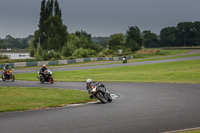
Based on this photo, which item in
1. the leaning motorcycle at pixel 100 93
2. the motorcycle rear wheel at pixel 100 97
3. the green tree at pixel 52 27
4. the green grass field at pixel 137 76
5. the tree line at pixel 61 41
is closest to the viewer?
the motorcycle rear wheel at pixel 100 97

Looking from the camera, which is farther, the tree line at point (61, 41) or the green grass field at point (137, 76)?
the tree line at point (61, 41)

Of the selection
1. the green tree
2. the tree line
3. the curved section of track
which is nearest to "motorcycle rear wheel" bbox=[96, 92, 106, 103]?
the curved section of track

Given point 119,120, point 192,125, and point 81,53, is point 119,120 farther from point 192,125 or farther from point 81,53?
point 81,53

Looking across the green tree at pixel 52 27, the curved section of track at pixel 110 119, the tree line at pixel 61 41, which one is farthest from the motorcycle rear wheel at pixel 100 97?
the green tree at pixel 52 27

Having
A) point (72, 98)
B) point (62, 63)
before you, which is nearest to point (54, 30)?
point (62, 63)

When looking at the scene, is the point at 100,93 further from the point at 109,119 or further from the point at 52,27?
the point at 52,27

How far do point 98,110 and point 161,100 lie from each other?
405cm

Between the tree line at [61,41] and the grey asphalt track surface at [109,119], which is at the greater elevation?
the tree line at [61,41]

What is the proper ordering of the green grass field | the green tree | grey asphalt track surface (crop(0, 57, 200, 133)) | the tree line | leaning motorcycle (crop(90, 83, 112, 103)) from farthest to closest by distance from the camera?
the green tree → the tree line → the green grass field → leaning motorcycle (crop(90, 83, 112, 103)) → grey asphalt track surface (crop(0, 57, 200, 133))

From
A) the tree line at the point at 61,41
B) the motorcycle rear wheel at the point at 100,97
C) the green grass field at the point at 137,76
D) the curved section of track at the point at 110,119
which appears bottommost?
the green grass field at the point at 137,76

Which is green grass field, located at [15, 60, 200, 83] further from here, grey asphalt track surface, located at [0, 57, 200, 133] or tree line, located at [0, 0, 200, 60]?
tree line, located at [0, 0, 200, 60]

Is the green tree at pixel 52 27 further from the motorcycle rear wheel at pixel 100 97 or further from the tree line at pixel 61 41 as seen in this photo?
the motorcycle rear wheel at pixel 100 97

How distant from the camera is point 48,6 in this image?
108 m

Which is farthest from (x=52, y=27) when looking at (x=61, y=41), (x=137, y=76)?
(x=137, y=76)
